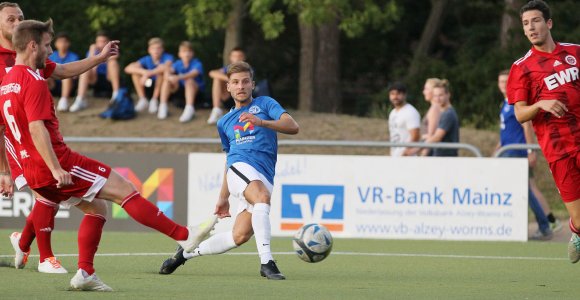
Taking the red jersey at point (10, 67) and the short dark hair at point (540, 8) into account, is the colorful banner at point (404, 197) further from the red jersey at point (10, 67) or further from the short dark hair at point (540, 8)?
the red jersey at point (10, 67)

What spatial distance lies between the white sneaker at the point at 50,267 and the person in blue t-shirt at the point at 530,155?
6984mm

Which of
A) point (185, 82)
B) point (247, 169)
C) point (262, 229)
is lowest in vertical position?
point (262, 229)

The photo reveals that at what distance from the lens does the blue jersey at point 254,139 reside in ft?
34.9

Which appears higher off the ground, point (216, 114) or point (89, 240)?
point (216, 114)

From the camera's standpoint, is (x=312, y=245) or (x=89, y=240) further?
(x=312, y=245)

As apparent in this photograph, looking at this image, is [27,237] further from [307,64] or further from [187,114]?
[307,64]

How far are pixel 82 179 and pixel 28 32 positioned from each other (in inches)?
41.9

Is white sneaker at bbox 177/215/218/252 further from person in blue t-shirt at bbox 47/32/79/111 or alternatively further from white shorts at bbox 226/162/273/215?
person in blue t-shirt at bbox 47/32/79/111

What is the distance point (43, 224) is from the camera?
10695 millimetres

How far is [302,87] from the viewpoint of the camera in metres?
30.0

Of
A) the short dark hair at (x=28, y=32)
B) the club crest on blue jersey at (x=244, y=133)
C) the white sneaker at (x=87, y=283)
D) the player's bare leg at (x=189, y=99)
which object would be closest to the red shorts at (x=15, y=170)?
the short dark hair at (x=28, y=32)

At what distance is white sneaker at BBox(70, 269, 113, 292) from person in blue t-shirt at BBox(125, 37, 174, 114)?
1088cm

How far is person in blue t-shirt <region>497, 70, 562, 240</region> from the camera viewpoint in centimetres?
1595

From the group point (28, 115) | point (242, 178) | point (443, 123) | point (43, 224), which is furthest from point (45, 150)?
point (443, 123)
